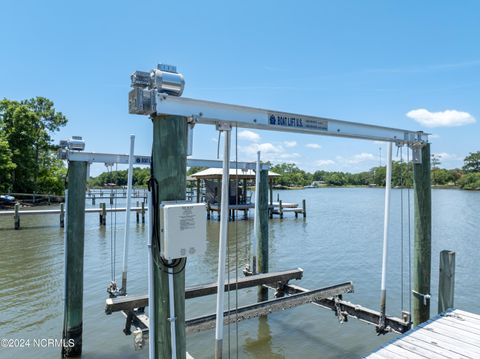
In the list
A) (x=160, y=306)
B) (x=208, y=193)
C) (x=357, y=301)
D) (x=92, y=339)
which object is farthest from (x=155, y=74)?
(x=208, y=193)

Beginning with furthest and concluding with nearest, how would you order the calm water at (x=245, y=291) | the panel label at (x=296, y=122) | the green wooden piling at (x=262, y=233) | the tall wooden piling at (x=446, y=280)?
1. the green wooden piling at (x=262, y=233)
2. the calm water at (x=245, y=291)
3. the tall wooden piling at (x=446, y=280)
4. the panel label at (x=296, y=122)

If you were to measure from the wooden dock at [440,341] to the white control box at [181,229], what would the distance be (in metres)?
2.58

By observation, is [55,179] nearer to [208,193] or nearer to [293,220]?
[208,193]

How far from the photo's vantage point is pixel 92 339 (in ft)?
21.5

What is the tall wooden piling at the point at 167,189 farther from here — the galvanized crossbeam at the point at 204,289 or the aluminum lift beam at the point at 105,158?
the aluminum lift beam at the point at 105,158

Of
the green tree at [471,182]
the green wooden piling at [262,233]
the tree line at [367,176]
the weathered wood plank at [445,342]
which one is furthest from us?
the tree line at [367,176]

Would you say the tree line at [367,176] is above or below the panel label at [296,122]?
above

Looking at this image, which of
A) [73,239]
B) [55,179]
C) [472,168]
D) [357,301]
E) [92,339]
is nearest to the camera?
[73,239]

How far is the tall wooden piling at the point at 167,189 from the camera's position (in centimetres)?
281

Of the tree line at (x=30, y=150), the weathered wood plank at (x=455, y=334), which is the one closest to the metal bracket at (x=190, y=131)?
the weathered wood plank at (x=455, y=334)

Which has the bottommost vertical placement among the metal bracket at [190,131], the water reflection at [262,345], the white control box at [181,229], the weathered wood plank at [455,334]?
the water reflection at [262,345]

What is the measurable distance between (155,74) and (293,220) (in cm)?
2503

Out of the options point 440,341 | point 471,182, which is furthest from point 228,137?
point 471,182

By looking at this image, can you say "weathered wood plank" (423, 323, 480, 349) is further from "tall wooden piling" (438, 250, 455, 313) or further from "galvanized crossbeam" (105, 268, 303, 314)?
"galvanized crossbeam" (105, 268, 303, 314)
